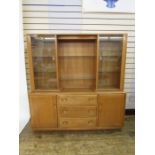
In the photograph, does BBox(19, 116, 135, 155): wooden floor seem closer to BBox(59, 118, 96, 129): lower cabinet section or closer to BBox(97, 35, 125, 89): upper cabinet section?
BBox(59, 118, 96, 129): lower cabinet section

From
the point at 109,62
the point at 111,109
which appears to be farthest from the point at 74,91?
the point at 109,62

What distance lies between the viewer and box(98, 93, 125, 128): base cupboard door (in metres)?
2.85

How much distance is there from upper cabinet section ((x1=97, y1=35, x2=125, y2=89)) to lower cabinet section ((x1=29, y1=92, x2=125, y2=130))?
30 cm

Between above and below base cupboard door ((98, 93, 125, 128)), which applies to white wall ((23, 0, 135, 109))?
above

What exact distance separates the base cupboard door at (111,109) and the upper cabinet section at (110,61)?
0.73 feet

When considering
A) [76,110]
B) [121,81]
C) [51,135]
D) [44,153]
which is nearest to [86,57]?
[121,81]

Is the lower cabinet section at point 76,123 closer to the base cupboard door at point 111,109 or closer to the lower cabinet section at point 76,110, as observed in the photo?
the lower cabinet section at point 76,110

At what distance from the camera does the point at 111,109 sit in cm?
289

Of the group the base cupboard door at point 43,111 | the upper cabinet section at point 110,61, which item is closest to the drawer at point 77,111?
the base cupboard door at point 43,111

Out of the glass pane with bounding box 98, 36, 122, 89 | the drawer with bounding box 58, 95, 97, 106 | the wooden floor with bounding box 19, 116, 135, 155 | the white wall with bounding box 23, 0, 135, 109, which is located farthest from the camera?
the white wall with bounding box 23, 0, 135, 109

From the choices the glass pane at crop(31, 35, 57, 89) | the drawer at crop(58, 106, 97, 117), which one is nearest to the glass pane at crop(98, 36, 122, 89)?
the drawer at crop(58, 106, 97, 117)

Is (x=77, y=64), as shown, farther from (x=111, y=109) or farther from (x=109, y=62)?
(x=111, y=109)
